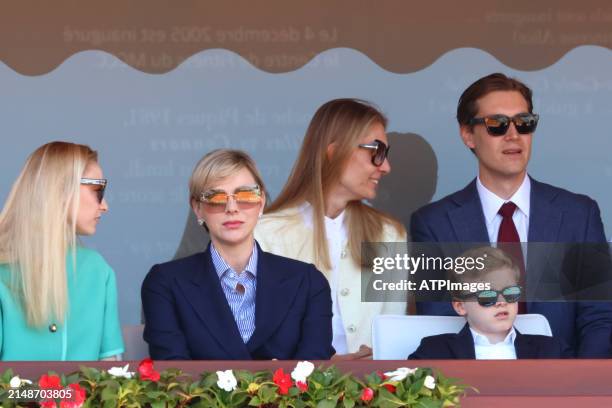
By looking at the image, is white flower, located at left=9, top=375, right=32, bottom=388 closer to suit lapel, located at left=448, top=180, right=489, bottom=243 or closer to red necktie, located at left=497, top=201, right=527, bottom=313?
suit lapel, located at left=448, top=180, right=489, bottom=243

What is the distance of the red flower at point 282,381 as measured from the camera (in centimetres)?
380

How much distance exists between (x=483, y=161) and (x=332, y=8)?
1517mm

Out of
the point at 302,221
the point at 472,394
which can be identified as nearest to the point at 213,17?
the point at 302,221

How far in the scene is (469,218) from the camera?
18.1ft

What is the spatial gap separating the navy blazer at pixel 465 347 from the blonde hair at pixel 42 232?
1.33 meters

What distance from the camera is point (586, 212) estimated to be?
5438mm

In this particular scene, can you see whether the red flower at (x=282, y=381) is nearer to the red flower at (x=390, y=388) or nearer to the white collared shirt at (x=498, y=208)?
the red flower at (x=390, y=388)

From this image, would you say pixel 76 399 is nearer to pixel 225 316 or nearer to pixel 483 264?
pixel 225 316

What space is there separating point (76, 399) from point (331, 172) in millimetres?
2174

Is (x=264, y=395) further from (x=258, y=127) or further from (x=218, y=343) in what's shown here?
(x=258, y=127)

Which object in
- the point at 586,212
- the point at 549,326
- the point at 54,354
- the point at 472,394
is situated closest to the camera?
the point at 472,394

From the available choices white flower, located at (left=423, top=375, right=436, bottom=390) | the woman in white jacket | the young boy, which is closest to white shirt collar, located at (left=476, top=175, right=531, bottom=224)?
the woman in white jacket

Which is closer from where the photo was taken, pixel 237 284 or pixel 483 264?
pixel 237 284

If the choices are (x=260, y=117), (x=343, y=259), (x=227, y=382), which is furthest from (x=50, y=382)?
(x=260, y=117)
